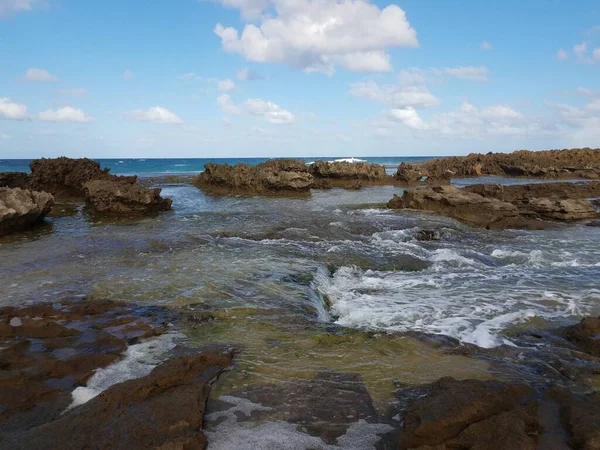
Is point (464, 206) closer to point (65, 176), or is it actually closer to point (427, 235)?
point (427, 235)

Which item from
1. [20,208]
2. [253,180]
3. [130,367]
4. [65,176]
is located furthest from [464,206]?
[65,176]

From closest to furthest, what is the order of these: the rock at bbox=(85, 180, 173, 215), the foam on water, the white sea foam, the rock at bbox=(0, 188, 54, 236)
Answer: the foam on water, the white sea foam, the rock at bbox=(0, 188, 54, 236), the rock at bbox=(85, 180, 173, 215)

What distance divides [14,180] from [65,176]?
249cm

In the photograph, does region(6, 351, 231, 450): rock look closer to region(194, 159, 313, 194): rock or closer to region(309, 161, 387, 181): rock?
region(194, 159, 313, 194): rock

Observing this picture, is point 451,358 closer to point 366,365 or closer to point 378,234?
point 366,365

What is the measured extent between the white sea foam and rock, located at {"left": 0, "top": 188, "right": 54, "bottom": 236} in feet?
34.9

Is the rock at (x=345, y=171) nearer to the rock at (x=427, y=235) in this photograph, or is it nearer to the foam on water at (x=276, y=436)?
the rock at (x=427, y=235)

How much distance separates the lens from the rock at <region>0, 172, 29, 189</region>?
19383 mm

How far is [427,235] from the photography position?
14656mm

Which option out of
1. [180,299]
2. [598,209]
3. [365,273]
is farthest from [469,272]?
[598,209]

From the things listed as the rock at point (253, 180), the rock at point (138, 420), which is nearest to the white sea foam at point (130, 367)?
the rock at point (138, 420)

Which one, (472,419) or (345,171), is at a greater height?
(345,171)

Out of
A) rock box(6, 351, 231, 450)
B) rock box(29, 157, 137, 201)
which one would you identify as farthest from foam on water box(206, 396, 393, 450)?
rock box(29, 157, 137, 201)

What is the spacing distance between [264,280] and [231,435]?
538cm
